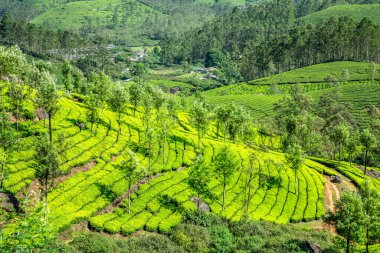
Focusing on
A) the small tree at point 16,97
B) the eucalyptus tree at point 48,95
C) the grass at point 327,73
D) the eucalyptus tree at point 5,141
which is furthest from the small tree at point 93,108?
the grass at point 327,73

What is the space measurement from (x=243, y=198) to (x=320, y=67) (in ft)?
485

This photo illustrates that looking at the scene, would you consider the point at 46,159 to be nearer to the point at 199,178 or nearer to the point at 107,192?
the point at 107,192

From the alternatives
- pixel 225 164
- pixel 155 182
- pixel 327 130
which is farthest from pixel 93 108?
pixel 327 130

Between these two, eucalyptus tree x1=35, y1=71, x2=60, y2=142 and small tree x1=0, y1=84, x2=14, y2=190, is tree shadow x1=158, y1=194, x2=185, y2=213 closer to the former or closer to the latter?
eucalyptus tree x1=35, y1=71, x2=60, y2=142

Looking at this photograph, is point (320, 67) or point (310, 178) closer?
point (310, 178)

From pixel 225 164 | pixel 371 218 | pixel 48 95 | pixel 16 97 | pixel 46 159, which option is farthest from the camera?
pixel 225 164

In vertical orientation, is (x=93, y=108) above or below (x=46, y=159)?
above

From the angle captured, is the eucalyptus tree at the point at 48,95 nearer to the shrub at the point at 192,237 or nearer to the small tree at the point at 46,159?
the small tree at the point at 46,159

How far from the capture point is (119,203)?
198 ft

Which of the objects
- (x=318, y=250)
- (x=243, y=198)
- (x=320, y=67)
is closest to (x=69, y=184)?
(x=243, y=198)

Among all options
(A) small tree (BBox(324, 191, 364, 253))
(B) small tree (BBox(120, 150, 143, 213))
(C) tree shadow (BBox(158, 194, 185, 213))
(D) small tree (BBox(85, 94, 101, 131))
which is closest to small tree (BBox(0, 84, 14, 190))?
(B) small tree (BBox(120, 150, 143, 213))

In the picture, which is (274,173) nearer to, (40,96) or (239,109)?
(239,109)

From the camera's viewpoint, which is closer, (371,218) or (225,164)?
(371,218)

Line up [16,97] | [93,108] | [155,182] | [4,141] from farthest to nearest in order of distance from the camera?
[93,108], [155,182], [16,97], [4,141]
